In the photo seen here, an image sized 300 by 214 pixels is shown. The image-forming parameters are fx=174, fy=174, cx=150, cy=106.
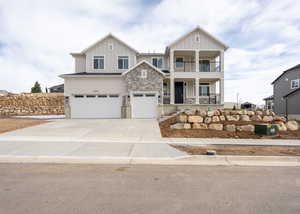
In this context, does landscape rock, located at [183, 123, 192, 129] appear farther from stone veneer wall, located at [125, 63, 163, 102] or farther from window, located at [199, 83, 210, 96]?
window, located at [199, 83, 210, 96]

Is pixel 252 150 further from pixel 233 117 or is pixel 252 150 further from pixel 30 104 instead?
pixel 30 104

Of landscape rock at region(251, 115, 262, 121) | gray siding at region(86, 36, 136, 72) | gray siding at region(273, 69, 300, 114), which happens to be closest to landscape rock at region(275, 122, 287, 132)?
landscape rock at region(251, 115, 262, 121)

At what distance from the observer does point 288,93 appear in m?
22.3

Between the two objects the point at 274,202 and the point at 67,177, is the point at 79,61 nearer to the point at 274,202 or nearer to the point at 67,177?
the point at 67,177

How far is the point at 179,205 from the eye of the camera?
10.5 feet

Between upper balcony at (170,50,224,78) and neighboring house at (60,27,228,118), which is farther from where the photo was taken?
upper balcony at (170,50,224,78)

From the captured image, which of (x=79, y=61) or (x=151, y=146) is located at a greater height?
(x=79, y=61)

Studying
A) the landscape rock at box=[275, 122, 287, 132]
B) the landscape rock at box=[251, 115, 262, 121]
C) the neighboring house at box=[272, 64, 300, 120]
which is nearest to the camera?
the landscape rock at box=[275, 122, 287, 132]

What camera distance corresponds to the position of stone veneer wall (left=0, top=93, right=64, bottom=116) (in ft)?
81.9

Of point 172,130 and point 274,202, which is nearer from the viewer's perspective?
point 274,202

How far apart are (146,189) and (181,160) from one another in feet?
7.72

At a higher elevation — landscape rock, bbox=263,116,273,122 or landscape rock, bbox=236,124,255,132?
landscape rock, bbox=263,116,273,122

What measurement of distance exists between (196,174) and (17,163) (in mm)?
5466

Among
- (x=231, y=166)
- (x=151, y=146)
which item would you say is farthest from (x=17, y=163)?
(x=231, y=166)
